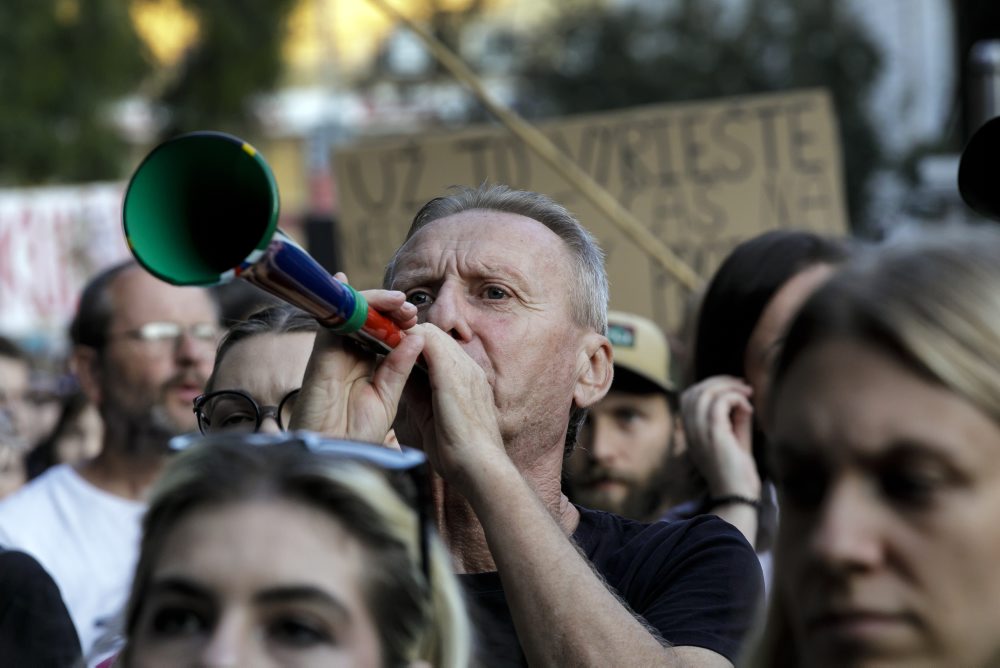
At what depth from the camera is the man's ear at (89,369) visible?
470 centimetres

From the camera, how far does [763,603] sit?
8.28 feet

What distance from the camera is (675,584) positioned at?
2.54m

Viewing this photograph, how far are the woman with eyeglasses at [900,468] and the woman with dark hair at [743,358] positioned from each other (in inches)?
69.0

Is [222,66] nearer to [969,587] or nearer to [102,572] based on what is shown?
[102,572]

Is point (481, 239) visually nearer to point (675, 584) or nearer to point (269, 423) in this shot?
point (269, 423)

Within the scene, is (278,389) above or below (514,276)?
below

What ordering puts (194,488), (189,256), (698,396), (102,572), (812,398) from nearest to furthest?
(812,398) → (194,488) → (189,256) → (698,396) → (102,572)

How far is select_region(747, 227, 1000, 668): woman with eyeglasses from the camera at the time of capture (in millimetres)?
1455

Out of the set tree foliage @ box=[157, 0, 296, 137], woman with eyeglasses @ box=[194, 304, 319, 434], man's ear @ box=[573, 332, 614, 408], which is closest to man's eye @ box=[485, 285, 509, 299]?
man's ear @ box=[573, 332, 614, 408]

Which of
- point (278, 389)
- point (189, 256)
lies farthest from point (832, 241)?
point (189, 256)

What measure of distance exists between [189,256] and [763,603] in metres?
1.12

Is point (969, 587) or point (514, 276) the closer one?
point (969, 587)

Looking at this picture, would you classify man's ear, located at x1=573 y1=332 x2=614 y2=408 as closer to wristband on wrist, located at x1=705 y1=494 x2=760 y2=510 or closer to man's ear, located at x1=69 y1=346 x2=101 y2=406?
wristband on wrist, located at x1=705 y1=494 x2=760 y2=510

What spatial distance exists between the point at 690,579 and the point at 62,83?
19.7m
